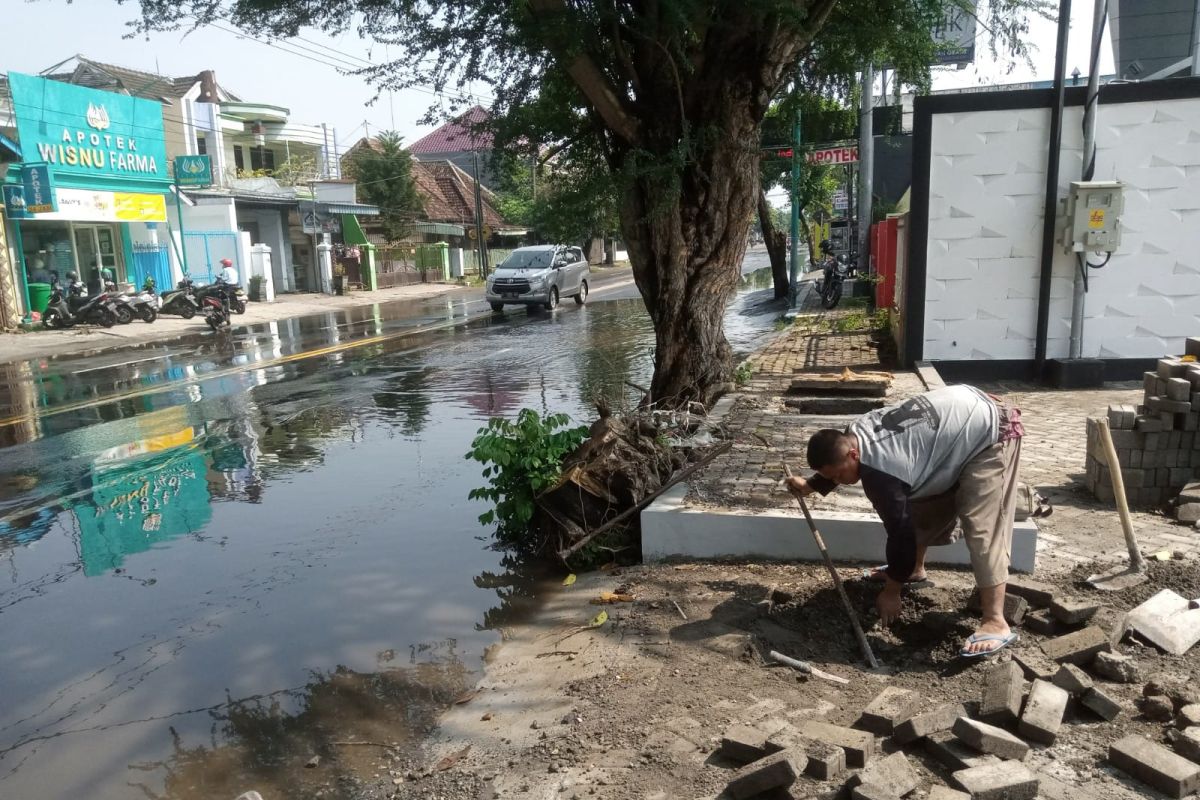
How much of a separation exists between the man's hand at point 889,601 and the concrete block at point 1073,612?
686 mm

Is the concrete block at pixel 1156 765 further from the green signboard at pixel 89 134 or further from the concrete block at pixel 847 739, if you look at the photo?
the green signboard at pixel 89 134

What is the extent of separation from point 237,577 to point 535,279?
19.4 m

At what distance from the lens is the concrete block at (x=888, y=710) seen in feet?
10.7

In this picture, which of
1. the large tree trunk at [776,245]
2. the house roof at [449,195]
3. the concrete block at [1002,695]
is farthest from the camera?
the house roof at [449,195]

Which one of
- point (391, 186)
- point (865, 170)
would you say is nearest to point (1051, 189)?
point (865, 170)

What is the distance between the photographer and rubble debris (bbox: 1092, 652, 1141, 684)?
3533 mm

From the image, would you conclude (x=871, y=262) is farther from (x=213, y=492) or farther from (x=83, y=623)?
(x=83, y=623)

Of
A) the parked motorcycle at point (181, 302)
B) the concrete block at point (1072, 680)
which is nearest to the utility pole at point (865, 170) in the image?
the concrete block at point (1072, 680)

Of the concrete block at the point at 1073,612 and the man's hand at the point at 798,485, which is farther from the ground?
the man's hand at the point at 798,485

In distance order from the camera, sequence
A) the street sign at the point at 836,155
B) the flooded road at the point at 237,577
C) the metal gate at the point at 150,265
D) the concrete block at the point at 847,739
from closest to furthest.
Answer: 1. the concrete block at the point at 847,739
2. the flooded road at the point at 237,577
3. the street sign at the point at 836,155
4. the metal gate at the point at 150,265

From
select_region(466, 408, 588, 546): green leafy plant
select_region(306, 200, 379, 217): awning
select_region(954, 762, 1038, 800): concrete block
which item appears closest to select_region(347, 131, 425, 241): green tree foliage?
select_region(306, 200, 379, 217): awning

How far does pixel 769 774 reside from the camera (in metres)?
2.88

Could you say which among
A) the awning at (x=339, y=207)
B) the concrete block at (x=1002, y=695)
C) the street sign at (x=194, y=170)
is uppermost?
the street sign at (x=194, y=170)

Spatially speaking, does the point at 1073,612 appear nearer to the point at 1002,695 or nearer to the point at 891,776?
the point at 1002,695
